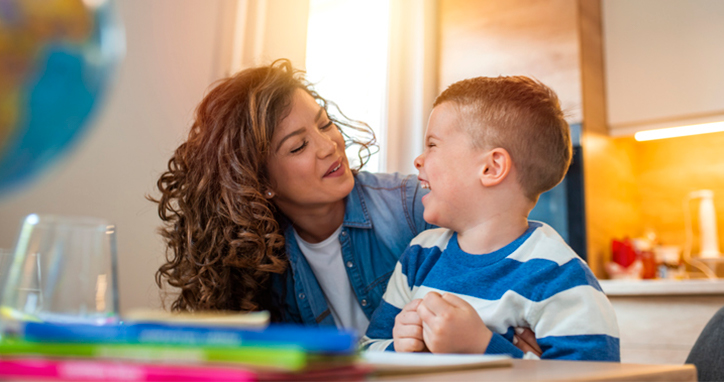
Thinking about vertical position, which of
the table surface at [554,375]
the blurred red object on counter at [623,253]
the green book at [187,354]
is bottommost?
the table surface at [554,375]

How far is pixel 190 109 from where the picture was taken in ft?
5.63

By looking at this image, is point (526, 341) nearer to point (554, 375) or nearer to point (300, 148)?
point (554, 375)

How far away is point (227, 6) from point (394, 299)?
119 centimetres

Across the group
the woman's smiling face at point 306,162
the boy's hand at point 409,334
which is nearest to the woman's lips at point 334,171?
the woman's smiling face at point 306,162

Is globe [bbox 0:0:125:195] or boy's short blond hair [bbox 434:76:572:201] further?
boy's short blond hair [bbox 434:76:572:201]

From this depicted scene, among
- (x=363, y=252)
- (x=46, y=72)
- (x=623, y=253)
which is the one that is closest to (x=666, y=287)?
(x=623, y=253)

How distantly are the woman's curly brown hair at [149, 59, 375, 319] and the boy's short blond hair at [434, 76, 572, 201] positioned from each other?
0.48 meters

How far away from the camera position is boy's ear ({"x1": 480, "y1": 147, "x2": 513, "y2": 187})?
1.09 m

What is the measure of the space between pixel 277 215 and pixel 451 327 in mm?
819

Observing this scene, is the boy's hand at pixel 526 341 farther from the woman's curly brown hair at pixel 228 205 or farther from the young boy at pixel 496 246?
the woman's curly brown hair at pixel 228 205

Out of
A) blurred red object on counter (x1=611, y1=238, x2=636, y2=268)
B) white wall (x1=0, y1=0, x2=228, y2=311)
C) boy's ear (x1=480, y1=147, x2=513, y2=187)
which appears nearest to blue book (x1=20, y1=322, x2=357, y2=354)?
boy's ear (x1=480, y1=147, x2=513, y2=187)

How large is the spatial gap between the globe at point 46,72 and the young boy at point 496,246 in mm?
598

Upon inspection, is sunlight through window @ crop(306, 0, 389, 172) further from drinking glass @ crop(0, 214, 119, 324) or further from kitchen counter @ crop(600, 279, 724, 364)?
drinking glass @ crop(0, 214, 119, 324)

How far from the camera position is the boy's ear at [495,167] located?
109 centimetres
